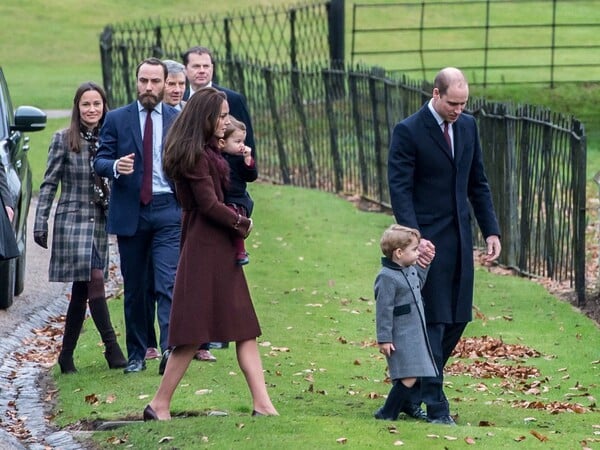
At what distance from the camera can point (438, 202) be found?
27.9 feet

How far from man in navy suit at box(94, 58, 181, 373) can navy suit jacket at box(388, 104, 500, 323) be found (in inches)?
71.4

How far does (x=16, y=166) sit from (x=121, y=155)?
3.47m

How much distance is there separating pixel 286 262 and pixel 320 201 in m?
5.08

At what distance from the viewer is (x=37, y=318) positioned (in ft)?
41.7

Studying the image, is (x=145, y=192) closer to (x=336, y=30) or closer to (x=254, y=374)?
(x=254, y=374)

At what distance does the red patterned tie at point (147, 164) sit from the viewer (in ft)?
31.7

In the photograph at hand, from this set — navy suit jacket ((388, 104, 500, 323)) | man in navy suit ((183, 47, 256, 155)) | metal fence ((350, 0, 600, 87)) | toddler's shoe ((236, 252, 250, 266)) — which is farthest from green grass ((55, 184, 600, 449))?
metal fence ((350, 0, 600, 87))

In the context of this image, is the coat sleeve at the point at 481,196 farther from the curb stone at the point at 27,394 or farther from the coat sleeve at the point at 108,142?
the curb stone at the point at 27,394

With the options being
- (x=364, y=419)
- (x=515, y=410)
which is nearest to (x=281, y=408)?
(x=364, y=419)

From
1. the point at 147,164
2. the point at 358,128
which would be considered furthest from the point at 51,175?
the point at 358,128

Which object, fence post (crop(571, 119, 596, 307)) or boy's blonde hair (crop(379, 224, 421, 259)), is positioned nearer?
boy's blonde hair (crop(379, 224, 421, 259))

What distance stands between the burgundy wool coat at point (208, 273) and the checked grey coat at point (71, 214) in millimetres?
1951

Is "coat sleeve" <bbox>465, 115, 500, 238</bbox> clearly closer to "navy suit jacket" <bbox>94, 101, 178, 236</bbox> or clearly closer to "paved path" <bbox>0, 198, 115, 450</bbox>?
"navy suit jacket" <bbox>94, 101, 178, 236</bbox>

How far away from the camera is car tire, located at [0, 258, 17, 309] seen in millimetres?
12531
